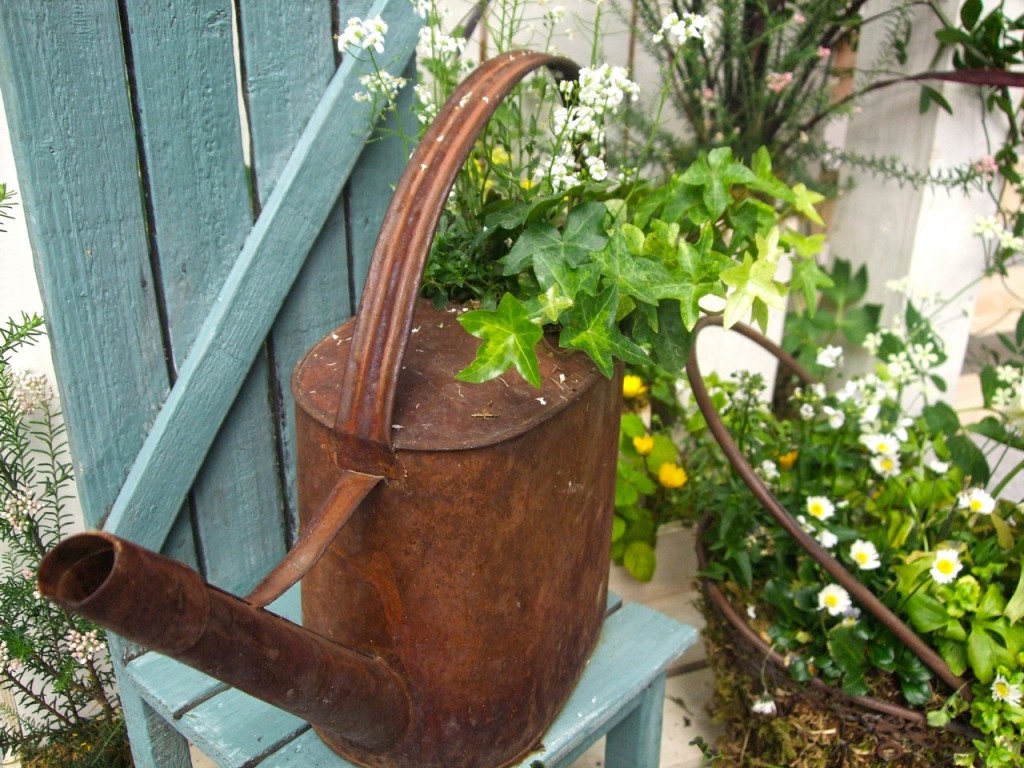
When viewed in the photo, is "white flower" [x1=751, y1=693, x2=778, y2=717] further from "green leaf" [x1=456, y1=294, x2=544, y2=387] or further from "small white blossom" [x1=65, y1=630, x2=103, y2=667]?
"small white blossom" [x1=65, y1=630, x2=103, y2=667]

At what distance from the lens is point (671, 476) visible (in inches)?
66.7

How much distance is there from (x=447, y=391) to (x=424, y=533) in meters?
0.14

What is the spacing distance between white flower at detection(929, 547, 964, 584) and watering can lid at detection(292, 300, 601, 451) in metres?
0.68

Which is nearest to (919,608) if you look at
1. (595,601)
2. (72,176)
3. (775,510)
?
(775,510)

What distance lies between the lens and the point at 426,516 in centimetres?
83

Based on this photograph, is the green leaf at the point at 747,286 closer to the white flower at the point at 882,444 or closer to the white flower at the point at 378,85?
the white flower at the point at 378,85

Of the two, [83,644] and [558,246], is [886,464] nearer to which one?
[558,246]

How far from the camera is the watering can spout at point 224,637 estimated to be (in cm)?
61

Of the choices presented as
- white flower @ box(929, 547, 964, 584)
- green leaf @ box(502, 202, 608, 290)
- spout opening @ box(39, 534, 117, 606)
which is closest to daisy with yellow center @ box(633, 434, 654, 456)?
white flower @ box(929, 547, 964, 584)

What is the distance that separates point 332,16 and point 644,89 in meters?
0.86

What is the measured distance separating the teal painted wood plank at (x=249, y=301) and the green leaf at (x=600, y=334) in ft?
1.45

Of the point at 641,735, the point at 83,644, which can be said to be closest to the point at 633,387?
the point at 641,735

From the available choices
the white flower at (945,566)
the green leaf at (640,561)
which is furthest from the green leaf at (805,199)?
the green leaf at (640,561)

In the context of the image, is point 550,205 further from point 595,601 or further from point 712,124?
point 712,124
